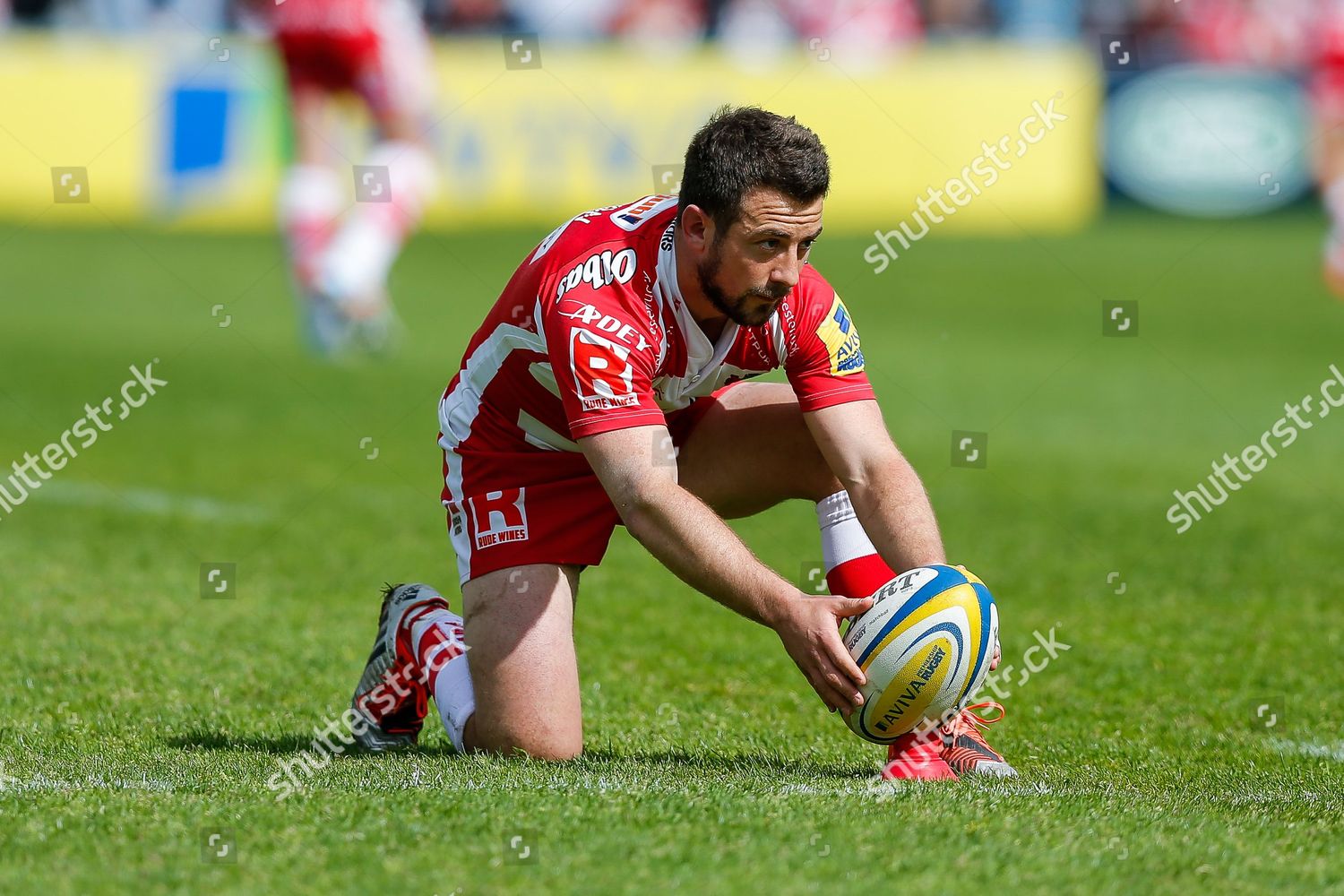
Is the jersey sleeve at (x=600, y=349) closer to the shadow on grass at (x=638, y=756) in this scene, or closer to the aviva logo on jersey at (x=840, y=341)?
the aviva logo on jersey at (x=840, y=341)

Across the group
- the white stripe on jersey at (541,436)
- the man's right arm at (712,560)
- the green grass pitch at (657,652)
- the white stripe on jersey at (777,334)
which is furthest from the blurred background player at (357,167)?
the man's right arm at (712,560)

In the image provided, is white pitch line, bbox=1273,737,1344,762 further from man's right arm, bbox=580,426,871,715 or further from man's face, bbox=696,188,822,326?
man's face, bbox=696,188,822,326

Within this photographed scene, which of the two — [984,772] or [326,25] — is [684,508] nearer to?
[984,772]

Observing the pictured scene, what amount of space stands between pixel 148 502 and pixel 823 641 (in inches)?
230

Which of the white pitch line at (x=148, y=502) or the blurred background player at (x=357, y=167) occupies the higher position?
the blurred background player at (x=357, y=167)

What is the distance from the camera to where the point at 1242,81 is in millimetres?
23266

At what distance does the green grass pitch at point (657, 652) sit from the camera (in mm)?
3844

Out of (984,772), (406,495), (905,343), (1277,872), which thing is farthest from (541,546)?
(905,343)

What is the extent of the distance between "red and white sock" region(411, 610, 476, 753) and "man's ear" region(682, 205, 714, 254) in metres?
1.56

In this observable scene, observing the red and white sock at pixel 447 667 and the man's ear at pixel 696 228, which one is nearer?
the man's ear at pixel 696 228

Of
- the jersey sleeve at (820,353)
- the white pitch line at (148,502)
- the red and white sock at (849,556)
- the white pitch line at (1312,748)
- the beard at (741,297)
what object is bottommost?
the white pitch line at (148,502)

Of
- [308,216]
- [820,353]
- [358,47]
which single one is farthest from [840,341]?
[358,47]

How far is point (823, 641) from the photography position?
4395 millimetres

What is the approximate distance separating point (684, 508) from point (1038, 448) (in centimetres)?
732
